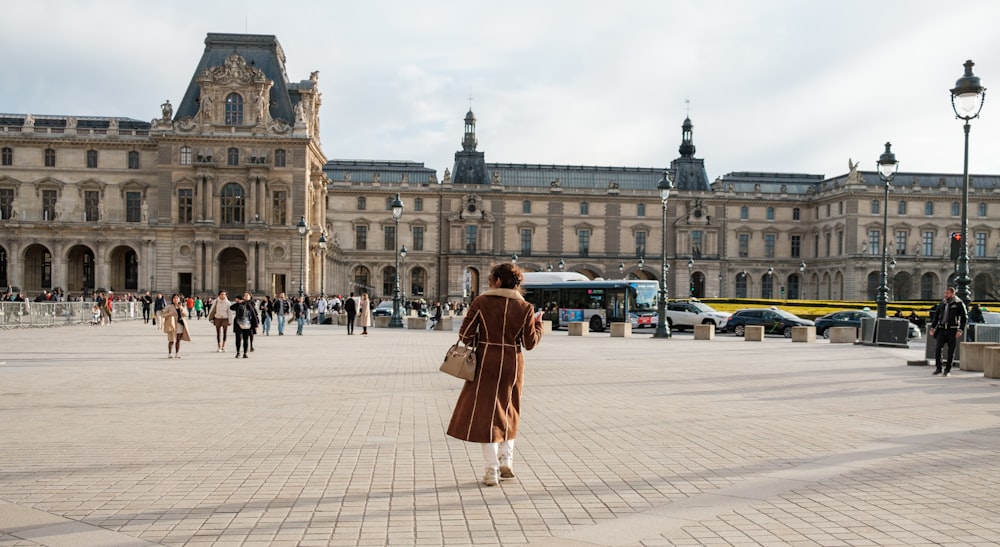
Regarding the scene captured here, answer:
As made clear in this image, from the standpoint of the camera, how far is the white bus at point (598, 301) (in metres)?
44.1

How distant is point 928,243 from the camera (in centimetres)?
8950

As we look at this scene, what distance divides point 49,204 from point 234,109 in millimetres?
16024

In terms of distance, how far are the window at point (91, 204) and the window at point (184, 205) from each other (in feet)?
22.6

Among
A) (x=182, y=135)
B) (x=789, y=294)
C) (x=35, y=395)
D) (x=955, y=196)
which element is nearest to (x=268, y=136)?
(x=182, y=135)

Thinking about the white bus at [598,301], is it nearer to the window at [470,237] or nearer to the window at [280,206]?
the window at [280,206]

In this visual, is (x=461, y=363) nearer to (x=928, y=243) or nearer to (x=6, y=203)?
(x=6, y=203)

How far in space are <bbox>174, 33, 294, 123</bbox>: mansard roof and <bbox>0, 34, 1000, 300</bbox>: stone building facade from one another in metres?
0.12

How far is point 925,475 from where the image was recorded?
25.8 feet

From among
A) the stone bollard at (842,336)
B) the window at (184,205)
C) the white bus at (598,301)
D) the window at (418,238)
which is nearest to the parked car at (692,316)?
the white bus at (598,301)

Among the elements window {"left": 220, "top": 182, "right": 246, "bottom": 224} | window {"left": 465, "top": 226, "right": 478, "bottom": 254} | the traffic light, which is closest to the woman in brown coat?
the traffic light

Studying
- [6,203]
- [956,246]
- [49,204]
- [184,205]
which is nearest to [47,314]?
[184,205]

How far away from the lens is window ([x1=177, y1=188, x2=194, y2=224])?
6200cm

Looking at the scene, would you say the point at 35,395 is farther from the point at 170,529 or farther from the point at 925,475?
the point at 925,475

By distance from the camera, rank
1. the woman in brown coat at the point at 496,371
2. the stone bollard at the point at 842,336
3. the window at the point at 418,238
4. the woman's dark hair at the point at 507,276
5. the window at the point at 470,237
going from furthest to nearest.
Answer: the window at the point at 470,237
the window at the point at 418,238
the stone bollard at the point at 842,336
the woman's dark hair at the point at 507,276
the woman in brown coat at the point at 496,371
